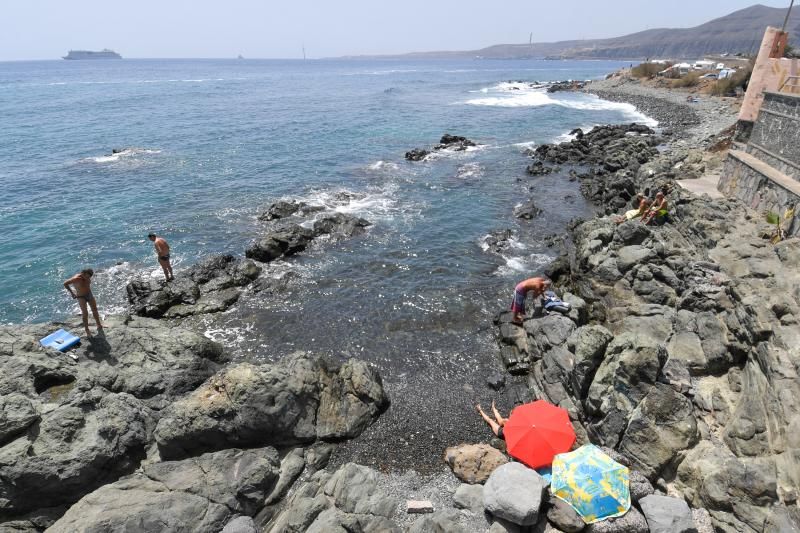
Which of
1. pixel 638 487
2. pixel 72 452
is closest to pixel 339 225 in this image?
pixel 72 452

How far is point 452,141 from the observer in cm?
5300

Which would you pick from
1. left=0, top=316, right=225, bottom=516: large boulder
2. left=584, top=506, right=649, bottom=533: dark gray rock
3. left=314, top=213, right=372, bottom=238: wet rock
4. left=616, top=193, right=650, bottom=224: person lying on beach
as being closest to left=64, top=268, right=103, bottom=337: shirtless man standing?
left=0, top=316, right=225, bottom=516: large boulder

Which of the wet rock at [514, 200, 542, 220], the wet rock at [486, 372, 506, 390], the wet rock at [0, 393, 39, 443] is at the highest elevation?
the wet rock at [0, 393, 39, 443]

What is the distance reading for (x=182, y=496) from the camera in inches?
402

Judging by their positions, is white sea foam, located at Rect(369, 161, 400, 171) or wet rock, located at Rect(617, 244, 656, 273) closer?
wet rock, located at Rect(617, 244, 656, 273)

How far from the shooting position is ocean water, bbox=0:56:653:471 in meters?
17.0

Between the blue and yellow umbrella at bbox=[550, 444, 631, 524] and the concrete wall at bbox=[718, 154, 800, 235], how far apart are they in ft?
46.2

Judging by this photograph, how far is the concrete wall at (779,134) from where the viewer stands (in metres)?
19.4

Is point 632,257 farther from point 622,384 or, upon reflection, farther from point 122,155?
point 122,155

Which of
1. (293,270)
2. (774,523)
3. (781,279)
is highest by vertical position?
(781,279)

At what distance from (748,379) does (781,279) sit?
4.44 m

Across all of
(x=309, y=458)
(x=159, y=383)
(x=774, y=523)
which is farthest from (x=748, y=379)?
(x=159, y=383)

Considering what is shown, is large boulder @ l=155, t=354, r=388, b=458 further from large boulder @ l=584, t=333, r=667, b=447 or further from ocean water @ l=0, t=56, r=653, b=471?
large boulder @ l=584, t=333, r=667, b=447

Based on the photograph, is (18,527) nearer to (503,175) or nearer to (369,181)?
(369,181)
